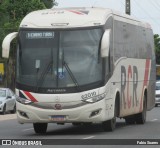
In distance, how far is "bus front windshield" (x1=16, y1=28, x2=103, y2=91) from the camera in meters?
20.5

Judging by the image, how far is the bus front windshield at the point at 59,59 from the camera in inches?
806

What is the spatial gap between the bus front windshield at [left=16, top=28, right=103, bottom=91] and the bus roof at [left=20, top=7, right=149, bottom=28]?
0.68 ft

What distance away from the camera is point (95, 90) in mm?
20375

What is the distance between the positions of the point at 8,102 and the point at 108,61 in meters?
18.8

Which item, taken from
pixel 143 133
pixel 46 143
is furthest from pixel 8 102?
pixel 46 143

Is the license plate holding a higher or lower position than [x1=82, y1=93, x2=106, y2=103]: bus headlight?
lower

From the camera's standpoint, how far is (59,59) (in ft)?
67.6

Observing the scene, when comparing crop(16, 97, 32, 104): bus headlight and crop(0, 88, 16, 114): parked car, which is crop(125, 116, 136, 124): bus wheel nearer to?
crop(16, 97, 32, 104): bus headlight

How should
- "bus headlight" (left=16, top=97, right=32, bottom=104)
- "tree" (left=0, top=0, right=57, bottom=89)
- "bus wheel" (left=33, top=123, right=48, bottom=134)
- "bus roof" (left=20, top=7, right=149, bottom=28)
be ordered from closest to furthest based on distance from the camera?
"bus headlight" (left=16, top=97, right=32, bottom=104) < "bus roof" (left=20, top=7, right=149, bottom=28) < "bus wheel" (left=33, top=123, right=48, bottom=134) < "tree" (left=0, top=0, right=57, bottom=89)

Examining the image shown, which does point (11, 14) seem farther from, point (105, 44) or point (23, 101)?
point (105, 44)

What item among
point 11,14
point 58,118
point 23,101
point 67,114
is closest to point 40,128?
point 23,101

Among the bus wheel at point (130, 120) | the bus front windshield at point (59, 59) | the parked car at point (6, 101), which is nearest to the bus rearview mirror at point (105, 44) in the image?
the bus front windshield at point (59, 59)

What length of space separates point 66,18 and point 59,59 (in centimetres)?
126

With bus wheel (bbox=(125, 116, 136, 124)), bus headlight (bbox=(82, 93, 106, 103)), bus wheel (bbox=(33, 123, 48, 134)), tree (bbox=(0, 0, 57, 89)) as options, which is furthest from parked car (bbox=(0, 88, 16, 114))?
bus headlight (bbox=(82, 93, 106, 103))
